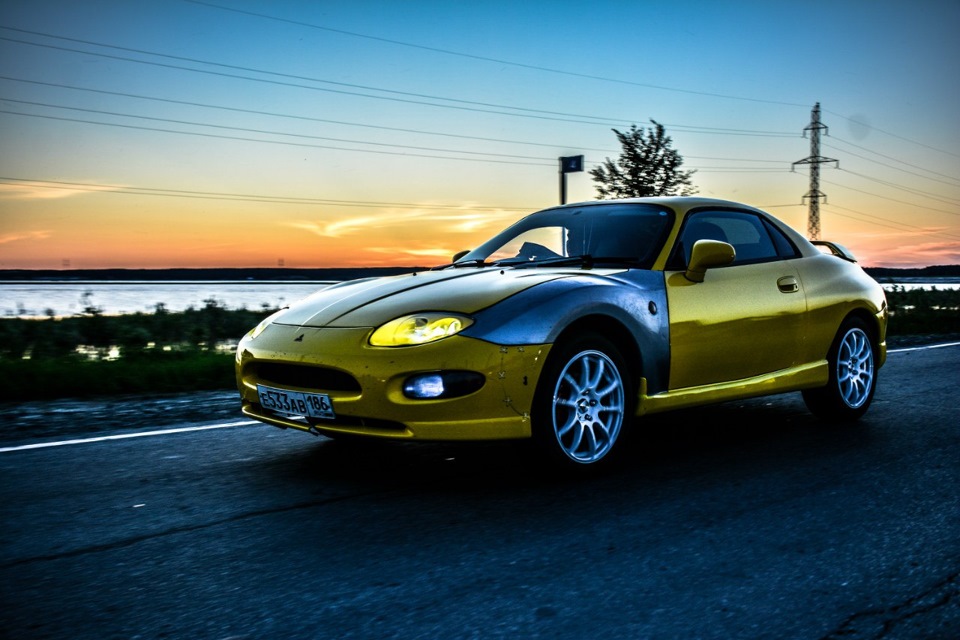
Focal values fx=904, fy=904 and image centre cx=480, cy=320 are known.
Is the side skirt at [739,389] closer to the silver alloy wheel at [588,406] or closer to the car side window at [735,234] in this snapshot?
the silver alloy wheel at [588,406]

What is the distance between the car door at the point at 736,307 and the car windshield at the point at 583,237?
0.18 m

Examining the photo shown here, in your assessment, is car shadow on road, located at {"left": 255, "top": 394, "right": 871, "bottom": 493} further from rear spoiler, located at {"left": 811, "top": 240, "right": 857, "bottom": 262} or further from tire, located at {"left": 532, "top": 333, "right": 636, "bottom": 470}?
rear spoiler, located at {"left": 811, "top": 240, "right": 857, "bottom": 262}

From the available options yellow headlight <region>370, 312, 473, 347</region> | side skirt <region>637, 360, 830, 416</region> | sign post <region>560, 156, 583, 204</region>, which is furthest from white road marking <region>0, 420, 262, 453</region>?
sign post <region>560, 156, 583, 204</region>

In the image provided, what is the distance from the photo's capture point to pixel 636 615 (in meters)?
2.71

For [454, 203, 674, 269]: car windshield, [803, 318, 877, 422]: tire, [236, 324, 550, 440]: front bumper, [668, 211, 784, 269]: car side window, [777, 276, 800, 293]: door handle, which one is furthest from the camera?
[803, 318, 877, 422]: tire

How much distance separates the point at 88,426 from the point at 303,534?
3.20 meters

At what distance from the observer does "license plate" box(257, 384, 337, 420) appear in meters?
4.22

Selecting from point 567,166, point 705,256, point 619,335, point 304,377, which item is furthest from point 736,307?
point 567,166

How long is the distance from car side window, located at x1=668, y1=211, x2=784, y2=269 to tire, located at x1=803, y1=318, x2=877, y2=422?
75 centimetres

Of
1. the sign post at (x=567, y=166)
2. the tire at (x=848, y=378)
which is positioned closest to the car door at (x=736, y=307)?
the tire at (x=848, y=378)

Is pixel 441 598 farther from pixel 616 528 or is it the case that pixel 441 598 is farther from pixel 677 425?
pixel 677 425

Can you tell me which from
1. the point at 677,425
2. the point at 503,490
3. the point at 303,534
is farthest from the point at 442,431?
the point at 677,425

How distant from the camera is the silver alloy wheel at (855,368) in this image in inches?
243

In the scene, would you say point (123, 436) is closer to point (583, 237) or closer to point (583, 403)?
point (583, 403)
